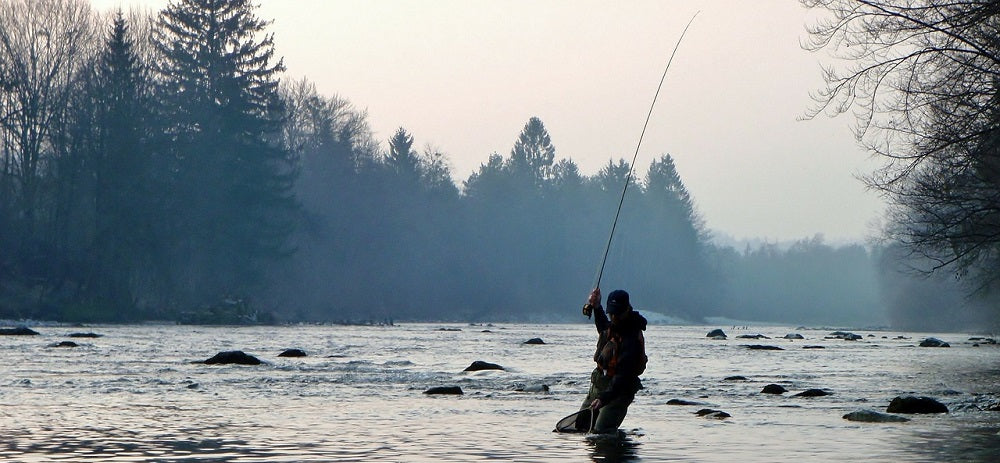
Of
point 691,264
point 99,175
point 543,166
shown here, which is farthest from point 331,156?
point 691,264

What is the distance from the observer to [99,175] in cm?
5678

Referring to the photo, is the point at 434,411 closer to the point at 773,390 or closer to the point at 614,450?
the point at 614,450

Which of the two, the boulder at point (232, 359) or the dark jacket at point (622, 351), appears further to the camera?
the boulder at point (232, 359)


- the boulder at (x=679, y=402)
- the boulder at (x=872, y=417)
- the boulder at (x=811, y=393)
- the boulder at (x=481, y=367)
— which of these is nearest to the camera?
the boulder at (x=872, y=417)

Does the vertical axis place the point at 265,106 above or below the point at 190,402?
above

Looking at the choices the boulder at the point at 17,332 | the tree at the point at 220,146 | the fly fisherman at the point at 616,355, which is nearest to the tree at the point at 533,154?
the tree at the point at 220,146

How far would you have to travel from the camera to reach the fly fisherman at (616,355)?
11.6m

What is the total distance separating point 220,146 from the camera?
6662 centimetres

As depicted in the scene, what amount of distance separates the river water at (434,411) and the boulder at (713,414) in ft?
0.47

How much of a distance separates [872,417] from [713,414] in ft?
6.04

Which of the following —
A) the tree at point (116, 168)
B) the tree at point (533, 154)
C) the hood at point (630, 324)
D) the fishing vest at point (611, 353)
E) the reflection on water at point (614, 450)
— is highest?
the tree at point (533, 154)

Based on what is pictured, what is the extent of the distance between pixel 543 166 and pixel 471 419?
413ft

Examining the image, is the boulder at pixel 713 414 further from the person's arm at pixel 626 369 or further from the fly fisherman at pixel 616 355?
the person's arm at pixel 626 369

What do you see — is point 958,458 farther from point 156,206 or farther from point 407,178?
point 407,178
